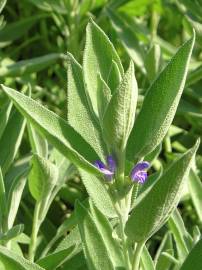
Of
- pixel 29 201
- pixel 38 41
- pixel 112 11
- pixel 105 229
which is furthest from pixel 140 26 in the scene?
pixel 105 229

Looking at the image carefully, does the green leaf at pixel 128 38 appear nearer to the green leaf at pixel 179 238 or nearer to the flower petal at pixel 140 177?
the green leaf at pixel 179 238

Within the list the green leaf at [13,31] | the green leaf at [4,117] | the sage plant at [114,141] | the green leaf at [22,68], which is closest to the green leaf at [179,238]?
the sage plant at [114,141]

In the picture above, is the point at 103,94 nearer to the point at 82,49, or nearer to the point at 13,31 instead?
the point at 82,49

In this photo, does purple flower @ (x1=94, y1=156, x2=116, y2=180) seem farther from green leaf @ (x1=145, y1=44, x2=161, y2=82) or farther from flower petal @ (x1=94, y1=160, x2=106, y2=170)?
green leaf @ (x1=145, y1=44, x2=161, y2=82)

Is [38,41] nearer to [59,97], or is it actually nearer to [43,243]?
[59,97]

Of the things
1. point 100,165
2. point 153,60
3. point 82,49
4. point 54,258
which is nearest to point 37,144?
point 54,258

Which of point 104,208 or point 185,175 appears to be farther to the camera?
point 104,208
